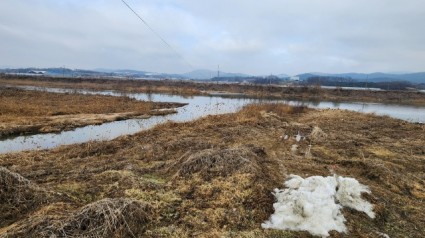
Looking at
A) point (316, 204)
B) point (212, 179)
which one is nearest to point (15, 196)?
point (212, 179)

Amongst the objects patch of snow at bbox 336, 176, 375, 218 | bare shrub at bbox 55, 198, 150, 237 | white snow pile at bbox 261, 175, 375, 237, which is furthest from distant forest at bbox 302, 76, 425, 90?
bare shrub at bbox 55, 198, 150, 237

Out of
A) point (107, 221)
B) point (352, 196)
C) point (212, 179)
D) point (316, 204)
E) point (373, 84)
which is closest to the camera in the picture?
point (107, 221)

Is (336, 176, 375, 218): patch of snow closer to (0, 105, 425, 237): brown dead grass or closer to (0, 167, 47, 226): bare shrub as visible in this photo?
(0, 105, 425, 237): brown dead grass

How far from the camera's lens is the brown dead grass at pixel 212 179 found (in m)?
4.55

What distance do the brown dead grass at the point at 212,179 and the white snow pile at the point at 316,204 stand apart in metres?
0.16

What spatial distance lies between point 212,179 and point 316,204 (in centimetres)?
204

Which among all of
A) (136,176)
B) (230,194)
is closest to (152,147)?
(136,176)

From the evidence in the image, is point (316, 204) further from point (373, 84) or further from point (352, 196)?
point (373, 84)

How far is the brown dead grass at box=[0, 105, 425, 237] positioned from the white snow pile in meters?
0.16

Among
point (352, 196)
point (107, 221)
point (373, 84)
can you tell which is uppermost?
point (373, 84)

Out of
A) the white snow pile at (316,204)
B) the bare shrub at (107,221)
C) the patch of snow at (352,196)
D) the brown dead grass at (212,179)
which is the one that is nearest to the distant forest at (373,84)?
the brown dead grass at (212,179)

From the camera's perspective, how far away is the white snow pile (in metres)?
4.55

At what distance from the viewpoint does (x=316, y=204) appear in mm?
4840

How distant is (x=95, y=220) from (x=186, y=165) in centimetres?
271
